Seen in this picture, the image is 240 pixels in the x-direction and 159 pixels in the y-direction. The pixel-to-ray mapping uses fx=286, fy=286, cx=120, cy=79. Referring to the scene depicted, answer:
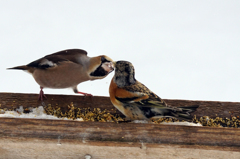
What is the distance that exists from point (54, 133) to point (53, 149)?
0.14 meters

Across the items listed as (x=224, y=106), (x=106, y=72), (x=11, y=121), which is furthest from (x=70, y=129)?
(x=224, y=106)

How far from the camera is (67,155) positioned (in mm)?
1956

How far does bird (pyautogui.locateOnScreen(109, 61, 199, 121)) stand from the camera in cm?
204

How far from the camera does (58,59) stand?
276 centimetres

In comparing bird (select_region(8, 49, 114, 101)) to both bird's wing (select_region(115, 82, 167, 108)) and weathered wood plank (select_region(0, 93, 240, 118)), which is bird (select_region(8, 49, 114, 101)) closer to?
weathered wood plank (select_region(0, 93, 240, 118))

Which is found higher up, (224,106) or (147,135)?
(224,106)

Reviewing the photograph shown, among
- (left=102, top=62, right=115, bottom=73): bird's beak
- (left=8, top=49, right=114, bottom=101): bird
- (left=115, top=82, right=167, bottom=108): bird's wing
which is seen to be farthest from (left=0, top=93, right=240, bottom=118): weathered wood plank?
(left=115, top=82, right=167, bottom=108): bird's wing

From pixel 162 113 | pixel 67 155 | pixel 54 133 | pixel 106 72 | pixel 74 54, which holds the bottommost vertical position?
pixel 67 155

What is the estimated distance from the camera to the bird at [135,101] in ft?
6.68

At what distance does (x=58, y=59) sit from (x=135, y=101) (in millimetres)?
1044

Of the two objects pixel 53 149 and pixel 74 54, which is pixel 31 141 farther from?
pixel 74 54

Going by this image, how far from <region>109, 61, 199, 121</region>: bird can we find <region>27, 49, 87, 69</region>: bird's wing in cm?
69

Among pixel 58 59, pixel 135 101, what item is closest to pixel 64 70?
pixel 58 59

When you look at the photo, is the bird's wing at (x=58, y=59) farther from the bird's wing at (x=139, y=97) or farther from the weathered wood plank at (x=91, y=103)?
the bird's wing at (x=139, y=97)
